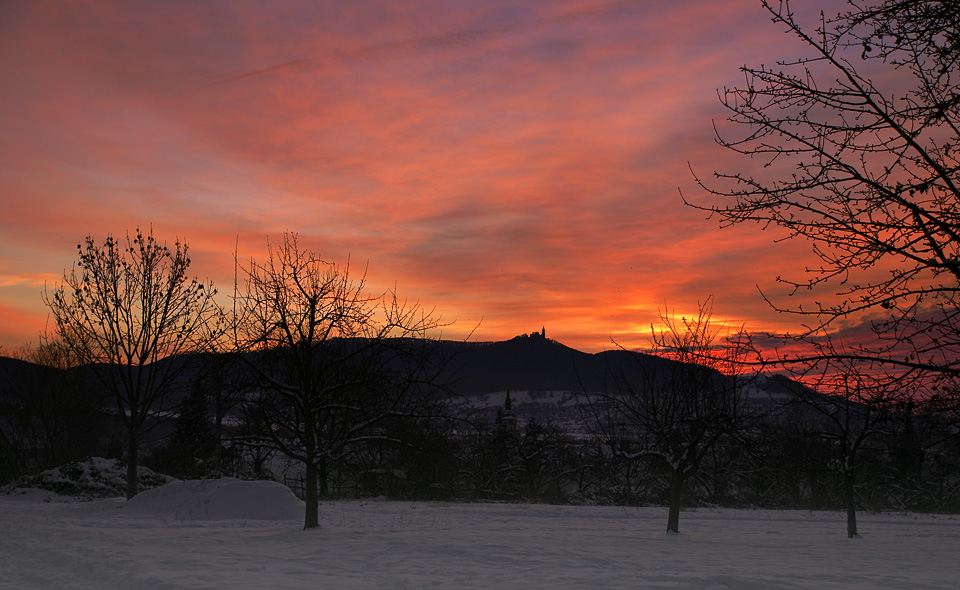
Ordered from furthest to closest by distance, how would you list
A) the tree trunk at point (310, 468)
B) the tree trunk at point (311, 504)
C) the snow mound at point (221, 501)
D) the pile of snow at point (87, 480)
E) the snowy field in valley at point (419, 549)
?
the pile of snow at point (87, 480)
the snow mound at point (221, 501)
the tree trunk at point (311, 504)
the tree trunk at point (310, 468)
the snowy field in valley at point (419, 549)

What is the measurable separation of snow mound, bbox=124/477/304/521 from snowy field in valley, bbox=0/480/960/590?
0.05 m

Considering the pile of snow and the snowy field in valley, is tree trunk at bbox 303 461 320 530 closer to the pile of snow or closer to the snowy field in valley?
the snowy field in valley

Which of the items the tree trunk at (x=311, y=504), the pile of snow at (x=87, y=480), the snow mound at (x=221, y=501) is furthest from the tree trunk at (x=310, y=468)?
the pile of snow at (x=87, y=480)

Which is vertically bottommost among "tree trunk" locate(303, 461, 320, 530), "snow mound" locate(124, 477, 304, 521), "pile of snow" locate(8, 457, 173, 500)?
"pile of snow" locate(8, 457, 173, 500)

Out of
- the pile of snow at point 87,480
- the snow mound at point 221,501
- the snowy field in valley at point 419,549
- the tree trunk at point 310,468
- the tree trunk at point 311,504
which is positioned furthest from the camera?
the pile of snow at point 87,480

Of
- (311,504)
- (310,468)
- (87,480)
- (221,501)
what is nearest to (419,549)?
(310,468)

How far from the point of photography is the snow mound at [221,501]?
19859 millimetres

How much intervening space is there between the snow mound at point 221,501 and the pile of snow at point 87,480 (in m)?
6.40

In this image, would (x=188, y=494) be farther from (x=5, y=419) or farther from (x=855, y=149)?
(x=5, y=419)

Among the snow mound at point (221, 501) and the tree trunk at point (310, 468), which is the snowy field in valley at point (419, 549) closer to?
the snow mound at point (221, 501)

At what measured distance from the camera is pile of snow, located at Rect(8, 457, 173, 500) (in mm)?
26375

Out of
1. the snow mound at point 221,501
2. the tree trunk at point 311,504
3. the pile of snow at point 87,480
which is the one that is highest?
the tree trunk at point 311,504

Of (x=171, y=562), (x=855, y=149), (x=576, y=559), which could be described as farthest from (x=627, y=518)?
(x=855, y=149)

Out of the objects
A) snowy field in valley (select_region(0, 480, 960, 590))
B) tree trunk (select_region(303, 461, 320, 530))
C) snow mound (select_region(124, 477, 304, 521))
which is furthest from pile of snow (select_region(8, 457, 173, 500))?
tree trunk (select_region(303, 461, 320, 530))
